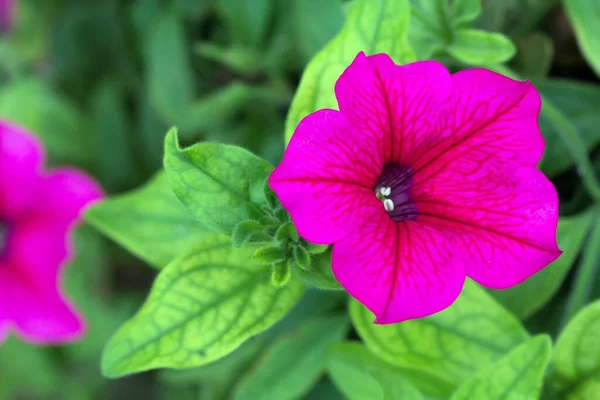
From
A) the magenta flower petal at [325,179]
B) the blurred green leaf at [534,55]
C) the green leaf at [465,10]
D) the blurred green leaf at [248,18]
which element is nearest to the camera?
the magenta flower petal at [325,179]

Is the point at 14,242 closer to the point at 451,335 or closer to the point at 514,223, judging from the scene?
the point at 451,335

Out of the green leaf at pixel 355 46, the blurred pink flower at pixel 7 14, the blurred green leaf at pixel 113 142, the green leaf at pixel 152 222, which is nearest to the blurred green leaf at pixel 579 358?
the green leaf at pixel 355 46

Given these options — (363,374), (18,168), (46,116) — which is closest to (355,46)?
(363,374)

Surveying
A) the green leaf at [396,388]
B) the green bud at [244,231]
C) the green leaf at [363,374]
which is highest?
the green bud at [244,231]

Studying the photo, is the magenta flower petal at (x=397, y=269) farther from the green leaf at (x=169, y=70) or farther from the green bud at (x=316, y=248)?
the green leaf at (x=169, y=70)

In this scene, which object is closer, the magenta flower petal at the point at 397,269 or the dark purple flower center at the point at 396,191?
the magenta flower petal at the point at 397,269

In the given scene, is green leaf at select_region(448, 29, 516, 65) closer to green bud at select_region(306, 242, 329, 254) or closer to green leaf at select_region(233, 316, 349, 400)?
green bud at select_region(306, 242, 329, 254)

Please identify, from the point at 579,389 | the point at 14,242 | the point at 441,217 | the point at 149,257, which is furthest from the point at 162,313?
the point at 14,242
